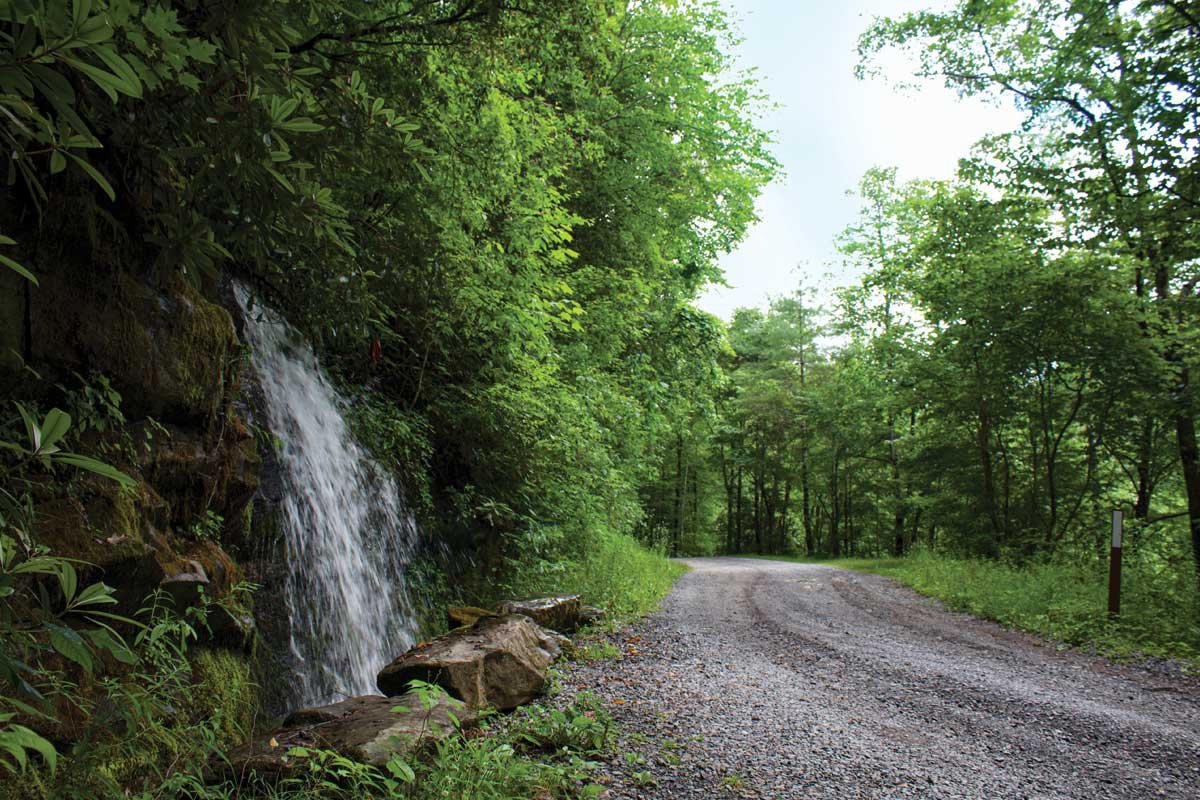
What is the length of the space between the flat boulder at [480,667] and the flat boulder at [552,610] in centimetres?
128

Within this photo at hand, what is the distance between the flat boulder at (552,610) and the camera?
643 cm

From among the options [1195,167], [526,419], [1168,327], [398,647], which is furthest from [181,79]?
[1168,327]

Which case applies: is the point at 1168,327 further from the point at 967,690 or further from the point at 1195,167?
the point at 967,690

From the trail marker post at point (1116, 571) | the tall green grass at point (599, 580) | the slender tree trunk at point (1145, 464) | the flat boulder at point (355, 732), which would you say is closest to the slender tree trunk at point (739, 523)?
the slender tree trunk at point (1145, 464)

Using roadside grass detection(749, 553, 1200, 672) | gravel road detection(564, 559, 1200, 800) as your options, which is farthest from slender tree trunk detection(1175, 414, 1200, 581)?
gravel road detection(564, 559, 1200, 800)

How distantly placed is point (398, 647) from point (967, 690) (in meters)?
4.71

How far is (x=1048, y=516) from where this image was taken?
13117mm

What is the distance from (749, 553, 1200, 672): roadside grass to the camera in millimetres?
6918

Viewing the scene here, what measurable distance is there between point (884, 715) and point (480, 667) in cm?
281

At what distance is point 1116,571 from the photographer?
7.81 m

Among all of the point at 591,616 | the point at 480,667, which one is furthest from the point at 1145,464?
the point at 480,667

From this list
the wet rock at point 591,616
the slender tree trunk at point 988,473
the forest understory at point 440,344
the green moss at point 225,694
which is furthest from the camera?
the slender tree trunk at point 988,473

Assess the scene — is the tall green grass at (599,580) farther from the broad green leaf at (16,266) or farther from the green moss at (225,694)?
the broad green leaf at (16,266)

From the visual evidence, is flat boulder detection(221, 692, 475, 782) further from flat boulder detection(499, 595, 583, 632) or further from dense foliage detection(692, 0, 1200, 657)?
dense foliage detection(692, 0, 1200, 657)
